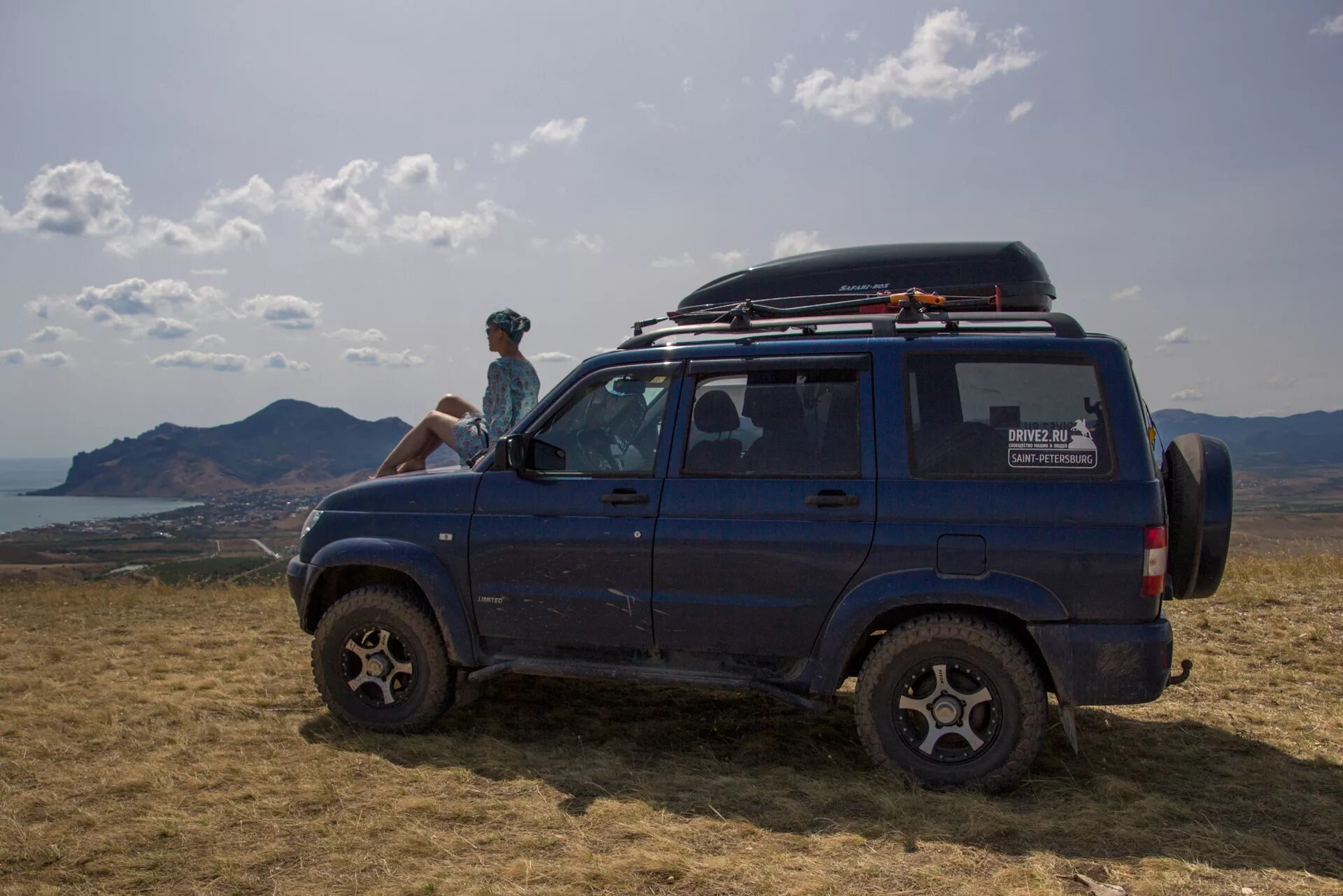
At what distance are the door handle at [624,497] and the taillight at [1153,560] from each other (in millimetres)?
2228

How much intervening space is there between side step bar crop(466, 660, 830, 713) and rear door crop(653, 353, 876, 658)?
0.13m

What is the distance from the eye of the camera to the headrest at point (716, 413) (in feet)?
15.6

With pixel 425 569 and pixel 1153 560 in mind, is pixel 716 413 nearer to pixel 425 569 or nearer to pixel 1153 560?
pixel 425 569

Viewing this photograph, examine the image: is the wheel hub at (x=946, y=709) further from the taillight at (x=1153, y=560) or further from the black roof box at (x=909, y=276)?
the black roof box at (x=909, y=276)

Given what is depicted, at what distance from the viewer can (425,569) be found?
5121 mm

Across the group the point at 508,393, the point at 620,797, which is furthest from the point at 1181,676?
the point at 508,393

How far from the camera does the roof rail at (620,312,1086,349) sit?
14.5 feet

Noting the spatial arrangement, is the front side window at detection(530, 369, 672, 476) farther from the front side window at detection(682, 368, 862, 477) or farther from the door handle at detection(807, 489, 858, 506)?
the door handle at detection(807, 489, 858, 506)

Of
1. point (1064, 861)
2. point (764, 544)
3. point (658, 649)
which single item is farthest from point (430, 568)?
point (1064, 861)

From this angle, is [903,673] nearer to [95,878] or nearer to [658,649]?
[658,649]

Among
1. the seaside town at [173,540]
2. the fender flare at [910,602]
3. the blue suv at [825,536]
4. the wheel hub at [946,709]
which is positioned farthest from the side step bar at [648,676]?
the seaside town at [173,540]

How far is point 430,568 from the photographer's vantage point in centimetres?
512

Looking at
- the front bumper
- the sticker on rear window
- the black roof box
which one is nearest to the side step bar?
the front bumper

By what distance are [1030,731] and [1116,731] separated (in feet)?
4.61
